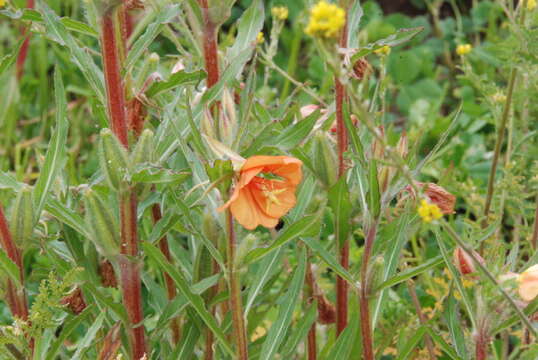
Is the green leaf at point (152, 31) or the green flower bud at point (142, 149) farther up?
the green leaf at point (152, 31)

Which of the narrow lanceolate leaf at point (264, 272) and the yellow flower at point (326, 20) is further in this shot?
the narrow lanceolate leaf at point (264, 272)

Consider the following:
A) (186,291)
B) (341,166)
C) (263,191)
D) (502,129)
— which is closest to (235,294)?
(186,291)

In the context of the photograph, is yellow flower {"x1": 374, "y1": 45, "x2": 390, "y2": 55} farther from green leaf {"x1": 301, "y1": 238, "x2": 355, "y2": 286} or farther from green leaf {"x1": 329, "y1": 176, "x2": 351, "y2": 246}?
green leaf {"x1": 301, "y1": 238, "x2": 355, "y2": 286}

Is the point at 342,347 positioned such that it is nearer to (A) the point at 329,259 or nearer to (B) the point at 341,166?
(A) the point at 329,259

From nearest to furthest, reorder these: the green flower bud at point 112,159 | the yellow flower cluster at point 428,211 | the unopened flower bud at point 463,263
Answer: the yellow flower cluster at point 428,211
the green flower bud at point 112,159
the unopened flower bud at point 463,263

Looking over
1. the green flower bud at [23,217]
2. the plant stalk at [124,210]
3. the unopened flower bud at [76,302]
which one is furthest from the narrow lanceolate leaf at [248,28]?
the unopened flower bud at [76,302]

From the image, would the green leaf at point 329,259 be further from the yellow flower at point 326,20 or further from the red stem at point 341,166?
the yellow flower at point 326,20

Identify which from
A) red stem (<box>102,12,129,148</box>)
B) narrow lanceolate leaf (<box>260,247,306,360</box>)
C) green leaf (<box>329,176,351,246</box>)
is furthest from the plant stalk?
green leaf (<box>329,176,351,246</box>)
